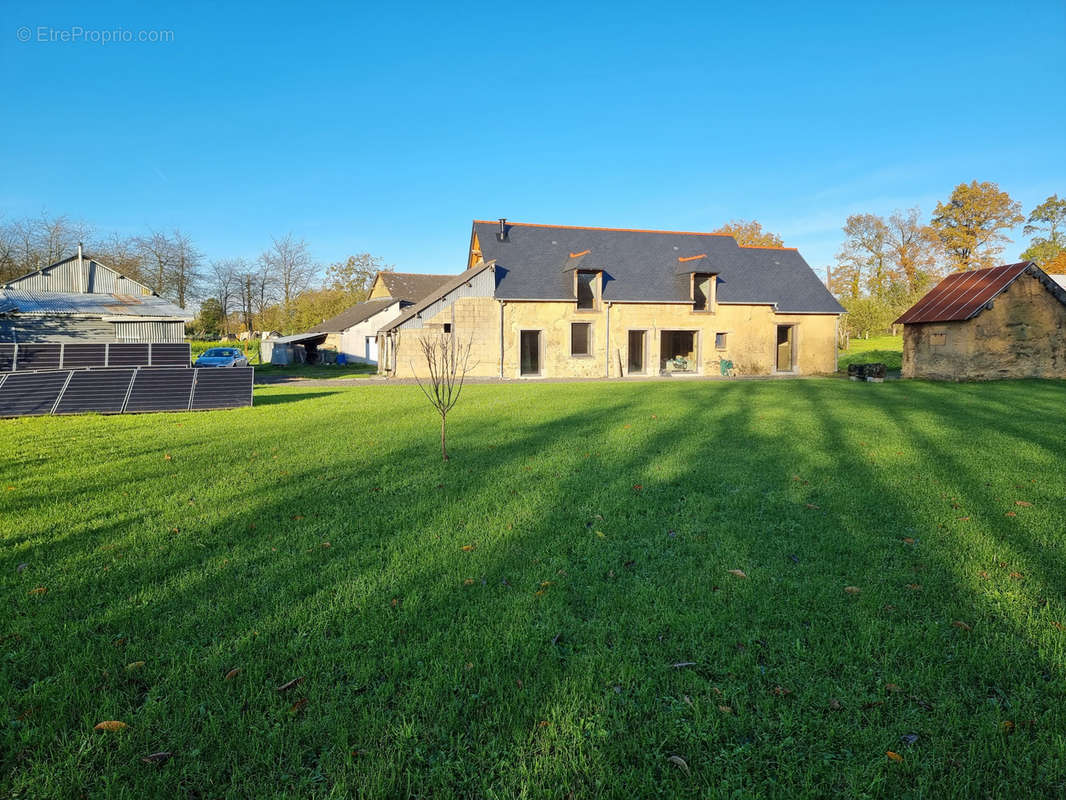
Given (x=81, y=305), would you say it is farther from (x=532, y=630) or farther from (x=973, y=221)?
(x=973, y=221)

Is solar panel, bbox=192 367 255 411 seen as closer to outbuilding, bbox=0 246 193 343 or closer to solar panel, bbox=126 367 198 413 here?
solar panel, bbox=126 367 198 413

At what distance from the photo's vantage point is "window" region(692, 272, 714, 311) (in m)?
27.3

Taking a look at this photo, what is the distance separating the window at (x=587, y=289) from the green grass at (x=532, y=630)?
66.8 ft

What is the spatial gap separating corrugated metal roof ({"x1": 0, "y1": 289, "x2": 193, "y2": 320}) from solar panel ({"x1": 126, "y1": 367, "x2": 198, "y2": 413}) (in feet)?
49.5

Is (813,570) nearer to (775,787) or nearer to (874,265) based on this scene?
(775,787)

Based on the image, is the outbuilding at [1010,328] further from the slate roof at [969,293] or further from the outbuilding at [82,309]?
the outbuilding at [82,309]

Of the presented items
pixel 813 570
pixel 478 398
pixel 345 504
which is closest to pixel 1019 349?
pixel 478 398

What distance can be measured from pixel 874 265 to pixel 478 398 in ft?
154

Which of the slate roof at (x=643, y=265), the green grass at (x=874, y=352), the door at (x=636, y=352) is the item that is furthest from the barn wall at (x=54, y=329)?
the green grass at (x=874, y=352)

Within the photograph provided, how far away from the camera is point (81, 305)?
81.7ft

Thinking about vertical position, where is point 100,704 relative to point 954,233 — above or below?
below

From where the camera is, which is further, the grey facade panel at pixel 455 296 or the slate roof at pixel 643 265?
the slate roof at pixel 643 265

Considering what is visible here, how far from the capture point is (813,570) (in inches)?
153

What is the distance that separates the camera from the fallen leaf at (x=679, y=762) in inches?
83.7
